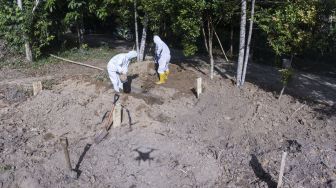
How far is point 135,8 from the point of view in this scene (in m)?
13.2

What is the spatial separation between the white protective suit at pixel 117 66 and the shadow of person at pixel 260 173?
14.0 ft

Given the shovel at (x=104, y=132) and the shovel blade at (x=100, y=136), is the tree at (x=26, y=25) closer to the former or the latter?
the shovel at (x=104, y=132)

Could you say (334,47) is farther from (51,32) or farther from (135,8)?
(51,32)

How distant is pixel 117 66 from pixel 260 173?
4.78 metres

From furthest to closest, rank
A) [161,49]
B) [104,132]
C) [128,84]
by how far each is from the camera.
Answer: [161,49]
[128,84]
[104,132]

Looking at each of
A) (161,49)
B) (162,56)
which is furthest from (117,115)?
(161,49)

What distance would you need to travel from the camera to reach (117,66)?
10.7 m

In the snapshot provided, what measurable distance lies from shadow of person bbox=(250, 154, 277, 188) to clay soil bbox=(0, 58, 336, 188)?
2cm

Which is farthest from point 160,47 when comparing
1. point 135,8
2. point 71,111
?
point 71,111

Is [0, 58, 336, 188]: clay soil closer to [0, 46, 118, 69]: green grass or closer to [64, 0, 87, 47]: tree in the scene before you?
[0, 46, 118, 69]: green grass

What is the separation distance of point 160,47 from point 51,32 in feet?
18.7

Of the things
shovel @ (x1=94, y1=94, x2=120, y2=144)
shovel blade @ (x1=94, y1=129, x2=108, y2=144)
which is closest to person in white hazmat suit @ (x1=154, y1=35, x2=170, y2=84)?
shovel @ (x1=94, y1=94, x2=120, y2=144)

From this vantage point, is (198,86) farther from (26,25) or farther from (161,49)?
(26,25)

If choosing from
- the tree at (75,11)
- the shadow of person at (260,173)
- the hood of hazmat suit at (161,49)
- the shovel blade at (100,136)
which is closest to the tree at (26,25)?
the tree at (75,11)
